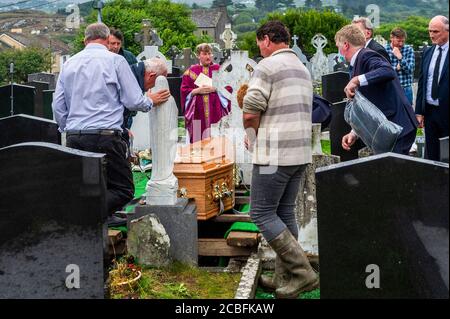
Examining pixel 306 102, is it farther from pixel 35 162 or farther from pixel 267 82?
pixel 35 162

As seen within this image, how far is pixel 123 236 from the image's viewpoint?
650 centimetres

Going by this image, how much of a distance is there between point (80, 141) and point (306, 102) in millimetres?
1818

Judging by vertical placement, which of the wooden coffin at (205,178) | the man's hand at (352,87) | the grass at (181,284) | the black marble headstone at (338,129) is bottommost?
the grass at (181,284)

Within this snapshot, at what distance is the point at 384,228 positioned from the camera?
13.9 ft

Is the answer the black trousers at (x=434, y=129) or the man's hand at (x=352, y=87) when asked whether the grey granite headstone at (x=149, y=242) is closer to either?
the man's hand at (x=352, y=87)

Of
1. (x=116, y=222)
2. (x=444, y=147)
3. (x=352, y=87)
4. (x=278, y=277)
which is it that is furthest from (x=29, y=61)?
(x=444, y=147)

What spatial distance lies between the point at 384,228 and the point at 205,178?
2.59 metres

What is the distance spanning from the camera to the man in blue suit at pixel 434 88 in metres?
6.46

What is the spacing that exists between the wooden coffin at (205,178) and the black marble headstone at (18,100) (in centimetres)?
413

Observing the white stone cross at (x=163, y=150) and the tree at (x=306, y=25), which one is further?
the tree at (x=306, y=25)

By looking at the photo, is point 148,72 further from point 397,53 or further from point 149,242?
point 397,53

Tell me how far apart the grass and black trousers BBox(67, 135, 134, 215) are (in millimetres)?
621

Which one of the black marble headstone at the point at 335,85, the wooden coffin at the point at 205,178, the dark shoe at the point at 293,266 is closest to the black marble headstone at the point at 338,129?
the wooden coffin at the point at 205,178

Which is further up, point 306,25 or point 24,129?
point 306,25
